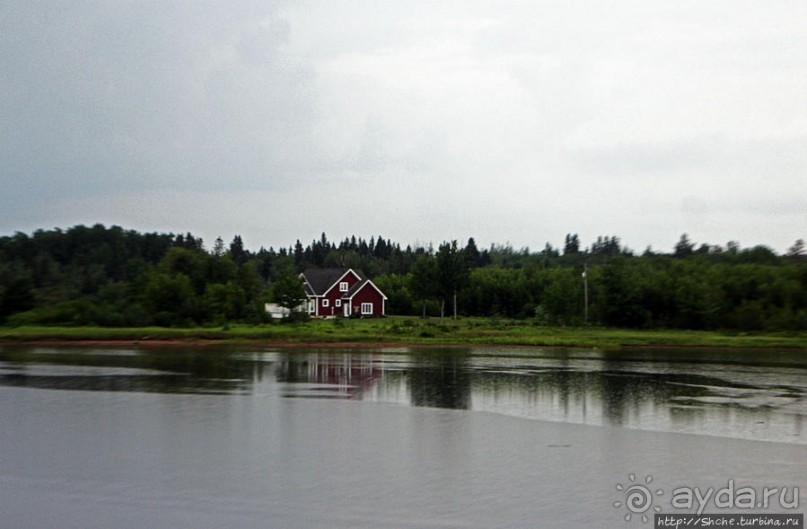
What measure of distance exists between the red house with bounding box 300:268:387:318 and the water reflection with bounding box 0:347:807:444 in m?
35.8

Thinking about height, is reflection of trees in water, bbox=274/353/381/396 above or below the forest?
below

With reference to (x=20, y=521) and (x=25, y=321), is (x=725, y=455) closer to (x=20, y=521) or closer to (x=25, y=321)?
(x=20, y=521)

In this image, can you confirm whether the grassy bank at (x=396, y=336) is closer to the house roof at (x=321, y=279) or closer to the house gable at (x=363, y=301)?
the house gable at (x=363, y=301)

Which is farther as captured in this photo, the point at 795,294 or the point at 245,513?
the point at 795,294

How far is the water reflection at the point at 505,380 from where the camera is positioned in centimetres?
2158

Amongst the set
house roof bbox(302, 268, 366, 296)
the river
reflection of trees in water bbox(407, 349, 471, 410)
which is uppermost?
house roof bbox(302, 268, 366, 296)

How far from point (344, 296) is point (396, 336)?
1200 inches

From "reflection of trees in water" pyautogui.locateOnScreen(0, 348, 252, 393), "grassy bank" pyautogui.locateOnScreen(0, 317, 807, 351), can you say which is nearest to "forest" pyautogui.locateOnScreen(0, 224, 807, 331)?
"grassy bank" pyautogui.locateOnScreen(0, 317, 807, 351)

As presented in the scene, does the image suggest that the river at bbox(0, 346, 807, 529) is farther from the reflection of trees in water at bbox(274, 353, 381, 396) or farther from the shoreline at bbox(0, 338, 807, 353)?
the shoreline at bbox(0, 338, 807, 353)

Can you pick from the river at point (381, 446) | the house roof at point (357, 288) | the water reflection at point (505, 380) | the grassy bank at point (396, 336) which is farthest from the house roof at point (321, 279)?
the river at point (381, 446)

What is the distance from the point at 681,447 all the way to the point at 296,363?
23.4 meters

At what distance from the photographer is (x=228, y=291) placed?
6681cm

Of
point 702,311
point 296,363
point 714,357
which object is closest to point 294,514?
point 296,363

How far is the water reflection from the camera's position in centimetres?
2158
